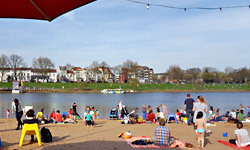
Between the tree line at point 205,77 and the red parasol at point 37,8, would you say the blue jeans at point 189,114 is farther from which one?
the tree line at point 205,77

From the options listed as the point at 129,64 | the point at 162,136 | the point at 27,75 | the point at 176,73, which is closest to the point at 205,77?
the point at 176,73

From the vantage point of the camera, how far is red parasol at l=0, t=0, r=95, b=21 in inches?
120

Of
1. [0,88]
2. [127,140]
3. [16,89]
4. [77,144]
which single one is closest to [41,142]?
[77,144]

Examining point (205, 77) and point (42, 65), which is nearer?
point (42, 65)

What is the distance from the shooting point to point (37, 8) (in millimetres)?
3221

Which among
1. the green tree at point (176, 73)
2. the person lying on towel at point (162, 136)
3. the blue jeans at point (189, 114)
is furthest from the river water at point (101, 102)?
the green tree at point (176, 73)

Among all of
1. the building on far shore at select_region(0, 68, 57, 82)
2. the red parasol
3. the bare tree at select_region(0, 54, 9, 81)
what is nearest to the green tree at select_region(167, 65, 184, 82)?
the building on far shore at select_region(0, 68, 57, 82)

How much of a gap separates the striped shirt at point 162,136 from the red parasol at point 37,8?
16.4 feet

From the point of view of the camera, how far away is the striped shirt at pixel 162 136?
23.9 feet

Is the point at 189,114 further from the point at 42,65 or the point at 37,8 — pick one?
the point at 42,65

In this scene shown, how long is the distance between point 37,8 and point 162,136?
553 cm

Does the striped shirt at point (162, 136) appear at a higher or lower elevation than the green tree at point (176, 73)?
lower

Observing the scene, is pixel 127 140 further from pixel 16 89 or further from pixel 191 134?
pixel 16 89

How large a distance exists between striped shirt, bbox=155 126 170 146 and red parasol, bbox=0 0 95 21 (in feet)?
16.4
